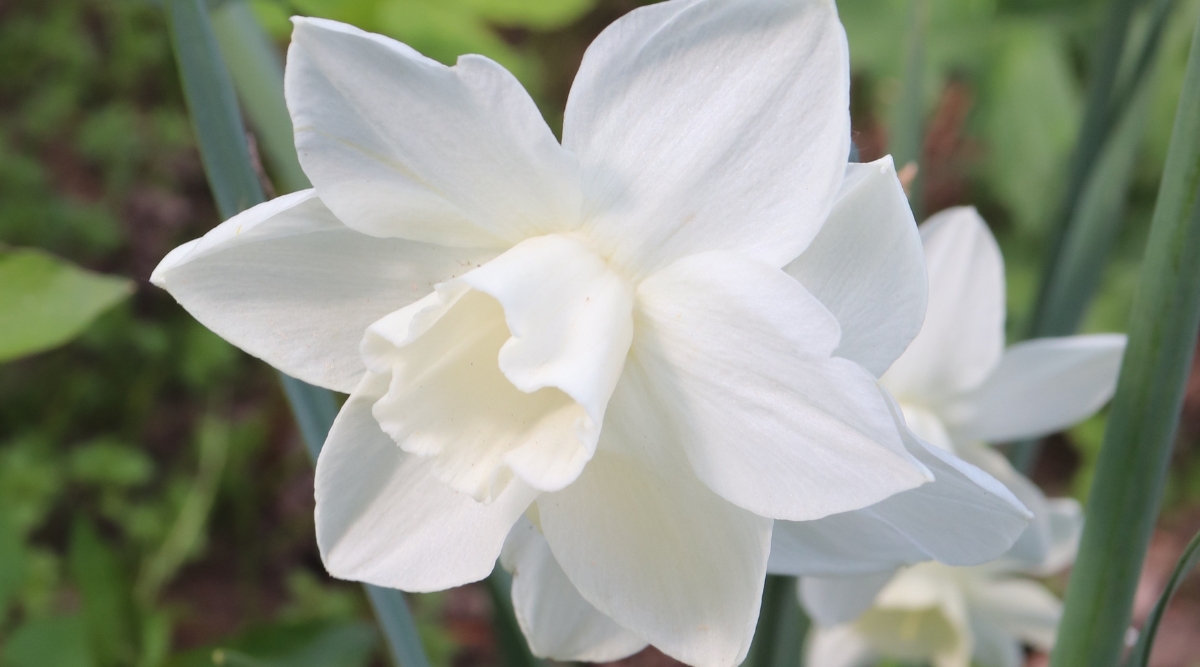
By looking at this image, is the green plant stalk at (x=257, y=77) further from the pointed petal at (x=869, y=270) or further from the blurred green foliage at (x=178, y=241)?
the blurred green foliage at (x=178, y=241)

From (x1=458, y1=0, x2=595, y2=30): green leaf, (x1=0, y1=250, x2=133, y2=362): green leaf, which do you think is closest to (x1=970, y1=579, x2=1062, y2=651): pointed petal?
(x1=0, y1=250, x2=133, y2=362): green leaf

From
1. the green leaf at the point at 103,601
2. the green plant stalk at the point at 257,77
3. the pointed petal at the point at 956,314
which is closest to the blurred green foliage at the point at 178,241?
the green leaf at the point at 103,601

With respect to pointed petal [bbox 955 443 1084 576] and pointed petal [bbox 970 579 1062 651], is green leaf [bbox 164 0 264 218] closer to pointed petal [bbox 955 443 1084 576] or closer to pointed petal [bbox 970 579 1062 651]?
pointed petal [bbox 955 443 1084 576]

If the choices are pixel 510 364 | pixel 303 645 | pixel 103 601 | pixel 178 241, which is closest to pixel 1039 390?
pixel 510 364

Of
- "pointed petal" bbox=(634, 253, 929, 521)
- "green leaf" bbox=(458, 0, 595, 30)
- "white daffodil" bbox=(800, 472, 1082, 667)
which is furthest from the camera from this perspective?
"green leaf" bbox=(458, 0, 595, 30)

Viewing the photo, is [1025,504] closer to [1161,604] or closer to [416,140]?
[1161,604]

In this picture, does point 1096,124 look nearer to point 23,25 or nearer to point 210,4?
point 210,4
